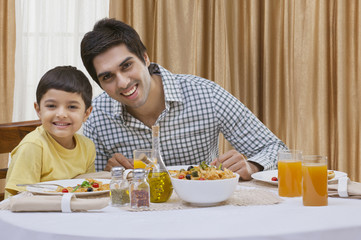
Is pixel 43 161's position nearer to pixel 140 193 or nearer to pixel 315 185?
pixel 140 193

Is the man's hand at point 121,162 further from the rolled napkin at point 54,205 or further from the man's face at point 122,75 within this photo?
the rolled napkin at point 54,205

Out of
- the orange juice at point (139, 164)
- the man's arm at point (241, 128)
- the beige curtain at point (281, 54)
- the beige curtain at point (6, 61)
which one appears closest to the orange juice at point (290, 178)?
the orange juice at point (139, 164)

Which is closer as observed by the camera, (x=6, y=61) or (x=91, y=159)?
(x=91, y=159)

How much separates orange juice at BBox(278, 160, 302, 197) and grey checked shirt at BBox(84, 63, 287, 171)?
838 millimetres

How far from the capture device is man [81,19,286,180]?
6.76 ft

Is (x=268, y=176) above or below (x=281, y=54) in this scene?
below

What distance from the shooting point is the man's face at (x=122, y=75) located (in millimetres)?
2012

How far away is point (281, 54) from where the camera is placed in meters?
3.33

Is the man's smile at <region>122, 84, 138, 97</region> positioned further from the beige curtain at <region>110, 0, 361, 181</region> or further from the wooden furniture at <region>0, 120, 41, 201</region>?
the beige curtain at <region>110, 0, 361, 181</region>

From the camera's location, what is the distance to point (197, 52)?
3.32m

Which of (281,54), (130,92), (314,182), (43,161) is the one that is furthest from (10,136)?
(281,54)

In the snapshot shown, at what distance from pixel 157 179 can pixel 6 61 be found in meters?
2.42

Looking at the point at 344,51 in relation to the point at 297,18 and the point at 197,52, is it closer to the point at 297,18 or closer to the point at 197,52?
the point at 297,18

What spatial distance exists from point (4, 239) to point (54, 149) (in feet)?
2.34
